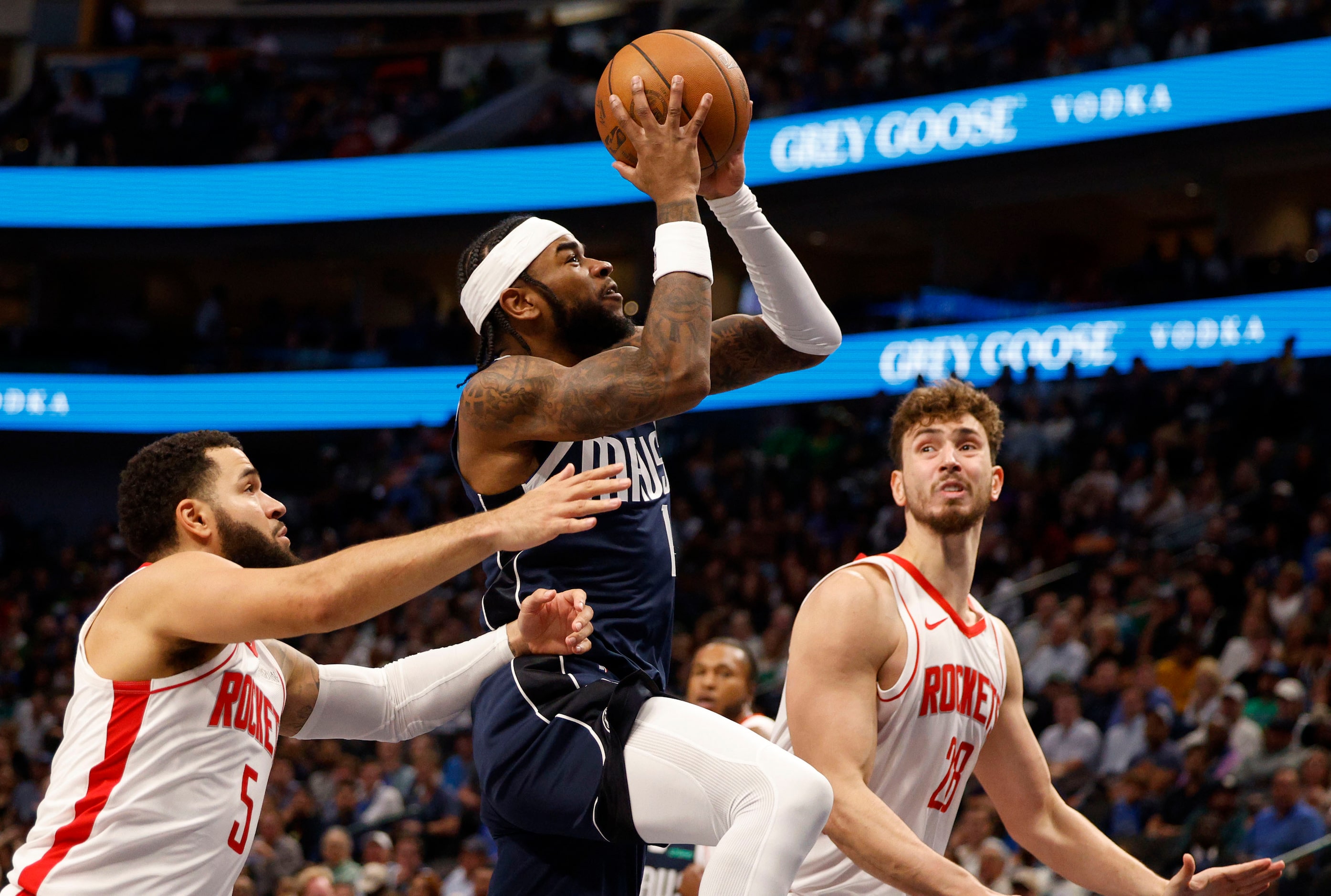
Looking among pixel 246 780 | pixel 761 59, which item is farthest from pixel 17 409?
pixel 246 780

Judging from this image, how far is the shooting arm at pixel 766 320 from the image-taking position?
3828 millimetres

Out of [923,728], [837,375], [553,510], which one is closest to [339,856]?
[923,728]

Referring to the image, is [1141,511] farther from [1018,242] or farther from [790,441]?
[1018,242]

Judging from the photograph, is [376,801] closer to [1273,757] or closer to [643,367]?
[1273,757]

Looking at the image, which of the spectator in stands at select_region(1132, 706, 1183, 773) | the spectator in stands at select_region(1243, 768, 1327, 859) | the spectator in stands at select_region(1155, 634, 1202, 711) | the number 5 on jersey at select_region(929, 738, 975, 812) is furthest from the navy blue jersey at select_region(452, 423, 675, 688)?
the spectator in stands at select_region(1155, 634, 1202, 711)

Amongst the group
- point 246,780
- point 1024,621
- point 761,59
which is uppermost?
point 761,59

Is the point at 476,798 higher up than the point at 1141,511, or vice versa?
the point at 1141,511

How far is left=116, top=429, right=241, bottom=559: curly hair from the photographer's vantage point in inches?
128

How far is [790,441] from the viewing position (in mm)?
16469

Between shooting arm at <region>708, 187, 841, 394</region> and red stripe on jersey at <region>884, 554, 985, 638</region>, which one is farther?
red stripe on jersey at <region>884, 554, 985, 638</region>

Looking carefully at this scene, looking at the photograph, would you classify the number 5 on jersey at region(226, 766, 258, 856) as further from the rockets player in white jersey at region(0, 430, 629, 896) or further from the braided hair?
the braided hair

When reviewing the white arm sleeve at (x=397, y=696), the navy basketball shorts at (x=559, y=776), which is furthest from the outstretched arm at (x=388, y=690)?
the navy basketball shorts at (x=559, y=776)

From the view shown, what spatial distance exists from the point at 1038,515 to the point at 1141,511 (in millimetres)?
981

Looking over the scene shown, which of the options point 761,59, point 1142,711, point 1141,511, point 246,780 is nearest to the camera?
point 246,780
